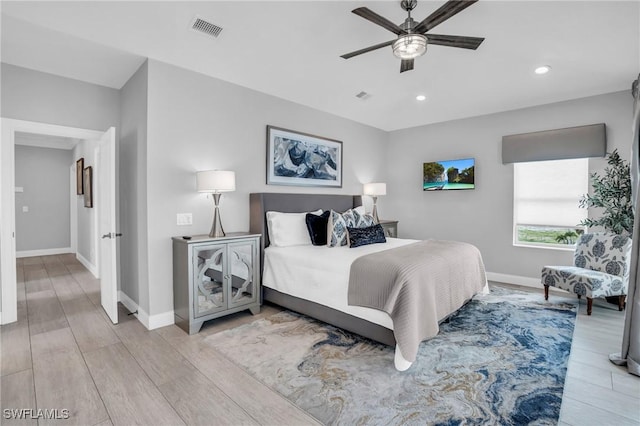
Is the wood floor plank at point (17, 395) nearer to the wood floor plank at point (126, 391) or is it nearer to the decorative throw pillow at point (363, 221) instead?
the wood floor plank at point (126, 391)

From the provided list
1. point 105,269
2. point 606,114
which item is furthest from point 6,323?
point 606,114

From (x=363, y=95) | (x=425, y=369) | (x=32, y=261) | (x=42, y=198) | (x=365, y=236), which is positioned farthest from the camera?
(x=42, y=198)

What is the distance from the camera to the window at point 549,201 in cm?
439

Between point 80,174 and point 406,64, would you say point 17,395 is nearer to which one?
point 406,64

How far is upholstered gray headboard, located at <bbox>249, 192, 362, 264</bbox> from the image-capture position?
382 centimetres

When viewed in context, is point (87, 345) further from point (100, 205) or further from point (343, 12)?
point (343, 12)

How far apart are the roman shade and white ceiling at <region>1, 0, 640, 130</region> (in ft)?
1.69

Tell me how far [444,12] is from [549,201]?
391cm

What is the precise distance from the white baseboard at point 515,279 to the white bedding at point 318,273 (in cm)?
233

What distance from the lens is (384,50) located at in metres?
3.04

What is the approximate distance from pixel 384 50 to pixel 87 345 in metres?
3.96

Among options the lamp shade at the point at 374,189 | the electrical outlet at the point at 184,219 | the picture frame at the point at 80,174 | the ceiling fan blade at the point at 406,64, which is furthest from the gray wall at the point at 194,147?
the picture frame at the point at 80,174

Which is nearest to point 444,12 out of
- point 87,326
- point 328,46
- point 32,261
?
point 328,46

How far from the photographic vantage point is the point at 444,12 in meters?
2.00
